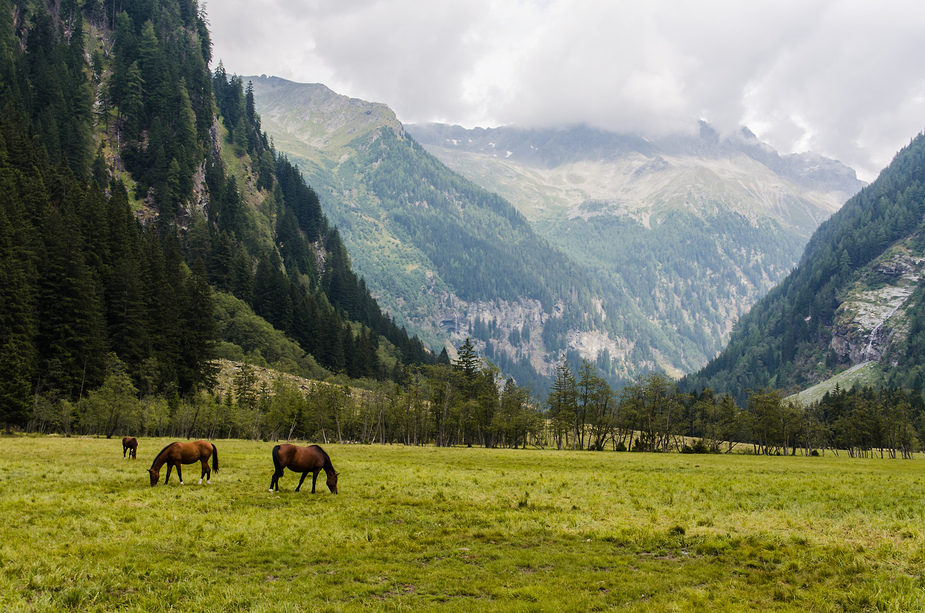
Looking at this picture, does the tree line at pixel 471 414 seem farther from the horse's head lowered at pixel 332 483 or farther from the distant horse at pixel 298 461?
the distant horse at pixel 298 461

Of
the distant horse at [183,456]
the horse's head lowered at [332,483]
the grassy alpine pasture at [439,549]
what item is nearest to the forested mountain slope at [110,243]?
the distant horse at [183,456]

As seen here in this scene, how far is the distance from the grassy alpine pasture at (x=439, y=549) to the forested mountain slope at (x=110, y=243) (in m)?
61.2

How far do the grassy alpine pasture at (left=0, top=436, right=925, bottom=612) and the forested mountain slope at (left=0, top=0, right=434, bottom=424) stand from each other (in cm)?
6121

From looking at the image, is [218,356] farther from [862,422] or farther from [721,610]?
[862,422]

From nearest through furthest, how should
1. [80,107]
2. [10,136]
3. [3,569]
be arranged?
Answer: 1. [3,569]
2. [10,136]
3. [80,107]

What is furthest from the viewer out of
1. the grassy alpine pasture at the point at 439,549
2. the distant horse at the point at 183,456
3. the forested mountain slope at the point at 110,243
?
the forested mountain slope at the point at 110,243

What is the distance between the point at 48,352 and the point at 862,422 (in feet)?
547

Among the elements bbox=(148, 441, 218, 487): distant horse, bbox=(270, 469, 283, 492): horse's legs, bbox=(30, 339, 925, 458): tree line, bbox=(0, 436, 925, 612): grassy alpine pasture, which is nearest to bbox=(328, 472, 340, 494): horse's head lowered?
bbox=(0, 436, 925, 612): grassy alpine pasture

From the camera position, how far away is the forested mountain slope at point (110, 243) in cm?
7850

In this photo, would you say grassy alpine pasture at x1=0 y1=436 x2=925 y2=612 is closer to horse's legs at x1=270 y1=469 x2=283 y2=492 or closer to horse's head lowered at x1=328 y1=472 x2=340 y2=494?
horse's legs at x1=270 y1=469 x2=283 y2=492

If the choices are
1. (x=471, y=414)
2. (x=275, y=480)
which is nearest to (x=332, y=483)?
(x=275, y=480)

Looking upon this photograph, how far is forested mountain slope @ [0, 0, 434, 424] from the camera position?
78500 mm

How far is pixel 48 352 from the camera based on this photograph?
260 feet

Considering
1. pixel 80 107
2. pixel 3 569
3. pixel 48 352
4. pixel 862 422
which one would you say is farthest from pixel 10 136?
pixel 862 422
